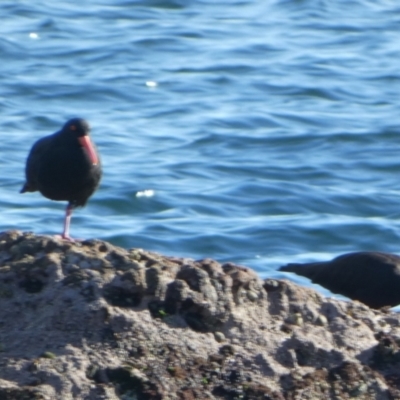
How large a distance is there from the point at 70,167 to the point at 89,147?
0.28 meters

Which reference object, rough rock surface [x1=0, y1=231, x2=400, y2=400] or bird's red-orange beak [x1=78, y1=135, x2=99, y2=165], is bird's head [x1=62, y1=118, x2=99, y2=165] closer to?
bird's red-orange beak [x1=78, y1=135, x2=99, y2=165]

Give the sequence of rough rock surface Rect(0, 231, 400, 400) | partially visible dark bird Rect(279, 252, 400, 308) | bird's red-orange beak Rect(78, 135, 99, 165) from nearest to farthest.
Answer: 1. rough rock surface Rect(0, 231, 400, 400)
2. partially visible dark bird Rect(279, 252, 400, 308)
3. bird's red-orange beak Rect(78, 135, 99, 165)

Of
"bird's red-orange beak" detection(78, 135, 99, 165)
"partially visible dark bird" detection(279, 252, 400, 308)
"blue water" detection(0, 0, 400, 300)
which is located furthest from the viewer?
"blue water" detection(0, 0, 400, 300)

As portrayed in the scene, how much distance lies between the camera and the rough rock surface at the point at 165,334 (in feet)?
15.9

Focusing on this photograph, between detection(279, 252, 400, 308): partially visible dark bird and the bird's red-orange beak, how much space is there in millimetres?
1902

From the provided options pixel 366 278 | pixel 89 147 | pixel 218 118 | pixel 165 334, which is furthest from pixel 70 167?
pixel 218 118

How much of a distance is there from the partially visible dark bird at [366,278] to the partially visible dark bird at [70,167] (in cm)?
187

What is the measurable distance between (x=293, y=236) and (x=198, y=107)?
209 inches

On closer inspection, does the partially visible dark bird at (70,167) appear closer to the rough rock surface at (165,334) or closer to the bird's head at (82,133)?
the bird's head at (82,133)

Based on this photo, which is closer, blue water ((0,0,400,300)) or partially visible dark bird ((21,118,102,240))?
partially visible dark bird ((21,118,102,240))

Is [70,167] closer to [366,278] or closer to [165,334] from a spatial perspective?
[366,278]

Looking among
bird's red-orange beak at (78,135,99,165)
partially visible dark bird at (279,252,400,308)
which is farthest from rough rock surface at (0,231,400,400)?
bird's red-orange beak at (78,135,99,165)

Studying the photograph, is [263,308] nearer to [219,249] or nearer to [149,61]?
[219,249]

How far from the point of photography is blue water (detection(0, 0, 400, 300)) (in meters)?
13.2
